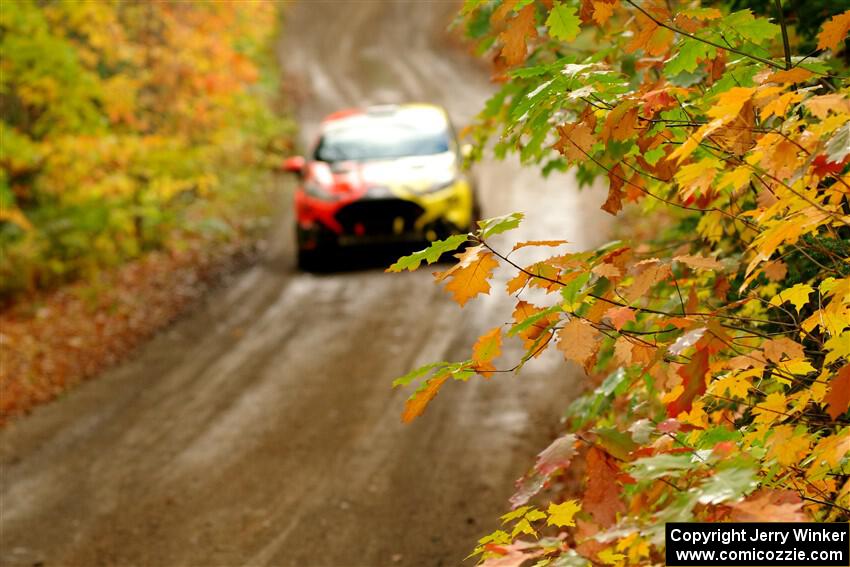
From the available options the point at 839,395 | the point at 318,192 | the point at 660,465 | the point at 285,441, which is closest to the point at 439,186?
the point at 318,192

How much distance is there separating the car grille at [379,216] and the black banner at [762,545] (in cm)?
948

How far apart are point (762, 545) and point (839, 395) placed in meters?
0.42

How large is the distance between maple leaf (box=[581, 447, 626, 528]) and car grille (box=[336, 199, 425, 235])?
9291 mm

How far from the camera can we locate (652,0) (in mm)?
3660

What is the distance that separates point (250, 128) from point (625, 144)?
705 inches

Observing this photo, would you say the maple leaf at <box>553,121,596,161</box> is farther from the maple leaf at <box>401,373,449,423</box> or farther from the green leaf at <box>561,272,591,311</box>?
the maple leaf at <box>401,373,449,423</box>

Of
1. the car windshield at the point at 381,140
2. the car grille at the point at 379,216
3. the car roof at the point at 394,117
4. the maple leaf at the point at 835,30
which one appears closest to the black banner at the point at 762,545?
the maple leaf at the point at 835,30

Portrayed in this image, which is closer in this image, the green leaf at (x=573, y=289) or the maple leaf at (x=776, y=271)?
the green leaf at (x=573, y=289)

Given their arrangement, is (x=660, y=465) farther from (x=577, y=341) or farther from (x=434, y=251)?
(x=434, y=251)

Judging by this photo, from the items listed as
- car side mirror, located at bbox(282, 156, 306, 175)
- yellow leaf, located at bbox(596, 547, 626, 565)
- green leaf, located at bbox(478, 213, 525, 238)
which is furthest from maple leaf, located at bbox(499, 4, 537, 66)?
car side mirror, located at bbox(282, 156, 306, 175)

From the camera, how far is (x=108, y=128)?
40.5ft

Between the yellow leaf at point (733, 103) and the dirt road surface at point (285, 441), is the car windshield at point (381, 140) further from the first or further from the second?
the yellow leaf at point (733, 103)

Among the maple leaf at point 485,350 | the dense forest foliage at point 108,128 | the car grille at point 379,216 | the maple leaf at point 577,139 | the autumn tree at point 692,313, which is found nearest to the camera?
the autumn tree at point 692,313

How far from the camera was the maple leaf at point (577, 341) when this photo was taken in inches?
93.4
